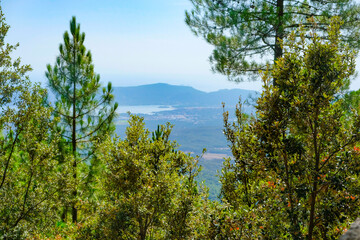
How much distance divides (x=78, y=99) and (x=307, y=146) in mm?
11707

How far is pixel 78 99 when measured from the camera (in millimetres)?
13516

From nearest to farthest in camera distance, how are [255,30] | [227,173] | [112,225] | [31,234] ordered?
[227,173]
[112,225]
[31,234]
[255,30]

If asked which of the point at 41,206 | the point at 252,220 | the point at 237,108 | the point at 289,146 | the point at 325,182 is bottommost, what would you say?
the point at 41,206

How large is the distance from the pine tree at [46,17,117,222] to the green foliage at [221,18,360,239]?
420 inches

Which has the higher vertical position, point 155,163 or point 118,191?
point 155,163

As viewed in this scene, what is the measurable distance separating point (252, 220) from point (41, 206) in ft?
18.7

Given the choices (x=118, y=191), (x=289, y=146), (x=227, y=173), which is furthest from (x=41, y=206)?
(x=289, y=146)

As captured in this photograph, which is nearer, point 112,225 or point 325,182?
point 325,182

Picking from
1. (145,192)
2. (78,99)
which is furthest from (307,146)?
(78,99)

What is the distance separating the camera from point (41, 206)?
723 cm

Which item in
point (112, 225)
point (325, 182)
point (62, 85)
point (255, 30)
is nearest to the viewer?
point (325, 182)

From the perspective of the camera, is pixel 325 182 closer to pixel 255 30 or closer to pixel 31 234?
pixel 31 234

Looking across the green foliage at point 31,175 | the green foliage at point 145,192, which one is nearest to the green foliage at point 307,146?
the green foliage at point 145,192

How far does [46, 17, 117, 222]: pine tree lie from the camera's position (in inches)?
521
